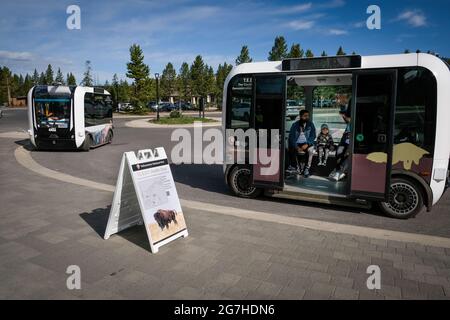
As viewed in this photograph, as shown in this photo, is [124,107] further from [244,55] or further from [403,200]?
[403,200]

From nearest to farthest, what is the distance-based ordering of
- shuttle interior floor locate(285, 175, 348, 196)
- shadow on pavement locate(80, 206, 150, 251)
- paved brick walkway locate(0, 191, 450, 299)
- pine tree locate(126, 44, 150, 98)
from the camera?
paved brick walkway locate(0, 191, 450, 299) → shadow on pavement locate(80, 206, 150, 251) → shuttle interior floor locate(285, 175, 348, 196) → pine tree locate(126, 44, 150, 98)

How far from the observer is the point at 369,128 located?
20.2ft

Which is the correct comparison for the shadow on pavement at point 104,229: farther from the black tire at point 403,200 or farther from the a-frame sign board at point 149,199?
the black tire at point 403,200

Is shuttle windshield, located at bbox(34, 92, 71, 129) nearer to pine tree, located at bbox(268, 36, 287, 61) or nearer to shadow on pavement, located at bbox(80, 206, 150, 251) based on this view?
shadow on pavement, located at bbox(80, 206, 150, 251)

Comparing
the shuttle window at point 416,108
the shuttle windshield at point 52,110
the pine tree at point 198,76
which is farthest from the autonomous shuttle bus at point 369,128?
the pine tree at point 198,76

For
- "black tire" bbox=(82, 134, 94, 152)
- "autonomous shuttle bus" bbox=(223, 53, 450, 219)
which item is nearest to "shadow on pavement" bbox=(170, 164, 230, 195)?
"autonomous shuttle bus" bbox=(223, 53, 450, 219)

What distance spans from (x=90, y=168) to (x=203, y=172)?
377 centimetres

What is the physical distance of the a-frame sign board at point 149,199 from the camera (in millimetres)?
4738

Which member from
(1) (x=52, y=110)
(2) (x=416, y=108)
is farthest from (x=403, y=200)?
(1) (x=52, y=110)

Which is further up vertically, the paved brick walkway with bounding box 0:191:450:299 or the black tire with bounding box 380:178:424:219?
the black tire with bounding box 380:178:424:219

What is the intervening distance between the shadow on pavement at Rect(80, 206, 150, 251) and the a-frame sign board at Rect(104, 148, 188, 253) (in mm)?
143

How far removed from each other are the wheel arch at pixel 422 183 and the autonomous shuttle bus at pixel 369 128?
0.05 feet

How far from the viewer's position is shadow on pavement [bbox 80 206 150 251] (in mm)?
5124

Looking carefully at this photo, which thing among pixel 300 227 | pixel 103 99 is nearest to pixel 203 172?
pixel 300 227
